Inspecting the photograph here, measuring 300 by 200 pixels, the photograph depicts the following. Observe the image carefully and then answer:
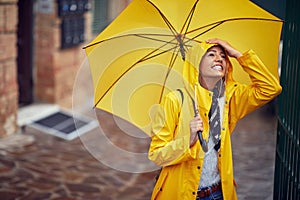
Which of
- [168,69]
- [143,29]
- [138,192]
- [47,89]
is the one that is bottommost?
[138,192]

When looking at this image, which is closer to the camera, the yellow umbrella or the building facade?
the yellow umbrella

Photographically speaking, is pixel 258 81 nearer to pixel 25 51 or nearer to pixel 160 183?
pixel 160 183

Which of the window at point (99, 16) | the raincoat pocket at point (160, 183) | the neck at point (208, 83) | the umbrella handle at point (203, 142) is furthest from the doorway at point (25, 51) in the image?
the umbrella handle at point (203, 142)

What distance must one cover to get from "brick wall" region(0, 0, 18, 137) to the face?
510 cm

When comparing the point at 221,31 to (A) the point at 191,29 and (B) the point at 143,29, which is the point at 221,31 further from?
(B) the point at 143,29

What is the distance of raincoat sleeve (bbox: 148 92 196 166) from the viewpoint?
3418 millimetres

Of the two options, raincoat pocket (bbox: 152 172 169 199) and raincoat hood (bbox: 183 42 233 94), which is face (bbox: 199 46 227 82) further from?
raincoat pocket (bbox: 152 172 169 199)

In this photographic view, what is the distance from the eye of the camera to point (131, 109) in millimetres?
3828

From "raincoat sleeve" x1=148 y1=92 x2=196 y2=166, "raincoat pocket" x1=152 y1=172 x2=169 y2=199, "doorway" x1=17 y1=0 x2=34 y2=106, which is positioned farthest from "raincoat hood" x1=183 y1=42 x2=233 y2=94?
"doorway" x1=17 y1=0 x2=34 y2=106

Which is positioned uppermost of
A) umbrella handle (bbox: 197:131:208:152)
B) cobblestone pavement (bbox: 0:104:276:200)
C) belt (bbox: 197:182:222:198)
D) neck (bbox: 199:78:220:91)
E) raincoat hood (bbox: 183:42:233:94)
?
raincoat hood (bbox: 183:42:233:94)

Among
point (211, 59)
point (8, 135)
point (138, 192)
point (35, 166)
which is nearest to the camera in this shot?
point (211, 59)

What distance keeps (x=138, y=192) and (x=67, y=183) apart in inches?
31.2

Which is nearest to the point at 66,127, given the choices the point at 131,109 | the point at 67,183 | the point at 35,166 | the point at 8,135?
the point at 8,135

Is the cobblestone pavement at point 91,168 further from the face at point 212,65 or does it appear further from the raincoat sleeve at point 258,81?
the face at point 212,65
